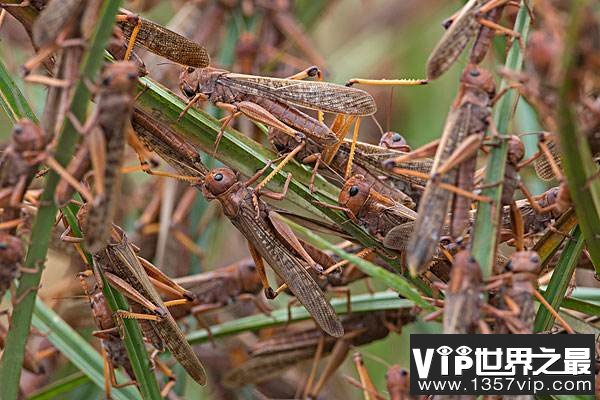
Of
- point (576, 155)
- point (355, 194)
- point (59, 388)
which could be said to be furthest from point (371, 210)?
point (59, 388)

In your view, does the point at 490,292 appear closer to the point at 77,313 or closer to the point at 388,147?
the point at 388,147

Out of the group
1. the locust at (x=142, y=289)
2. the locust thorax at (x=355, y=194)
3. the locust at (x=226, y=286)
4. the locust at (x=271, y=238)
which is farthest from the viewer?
the locust at (x=226, y=286)

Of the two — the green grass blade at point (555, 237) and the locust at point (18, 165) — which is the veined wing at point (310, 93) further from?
the locust at point (18, 165)

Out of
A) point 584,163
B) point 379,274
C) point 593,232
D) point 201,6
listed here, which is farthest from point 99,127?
point 201,6

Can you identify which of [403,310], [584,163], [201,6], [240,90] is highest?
[201,6]

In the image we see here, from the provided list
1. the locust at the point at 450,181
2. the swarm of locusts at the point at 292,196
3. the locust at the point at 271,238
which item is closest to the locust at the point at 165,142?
the swarm of locusts at the point at 292,196
